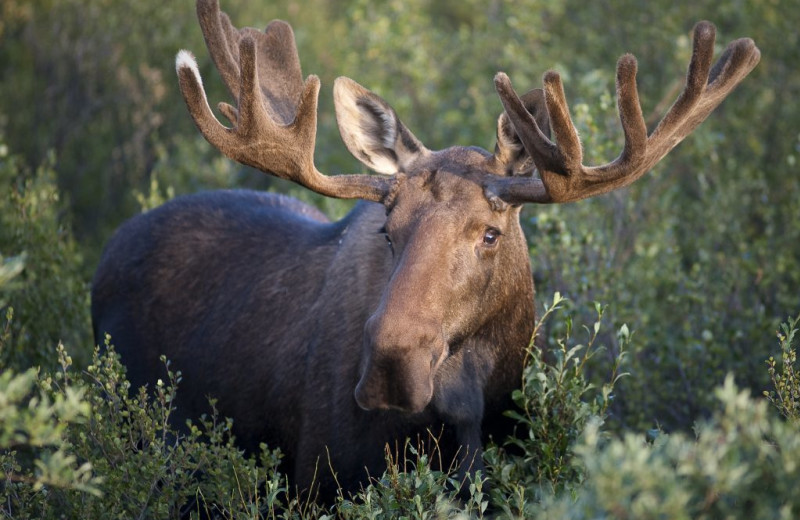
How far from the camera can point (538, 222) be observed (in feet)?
20.4

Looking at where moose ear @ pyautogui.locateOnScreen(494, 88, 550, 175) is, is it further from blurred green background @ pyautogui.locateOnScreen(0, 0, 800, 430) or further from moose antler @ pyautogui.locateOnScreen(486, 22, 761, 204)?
blurred green background @ pyautogui.locateOnScreen(0, 0, 800, 430)

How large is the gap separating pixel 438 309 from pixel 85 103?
304 inches

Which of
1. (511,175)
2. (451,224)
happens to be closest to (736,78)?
(511,175)

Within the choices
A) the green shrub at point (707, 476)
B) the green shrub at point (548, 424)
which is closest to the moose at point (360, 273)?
the green shrub at point (548, 424)

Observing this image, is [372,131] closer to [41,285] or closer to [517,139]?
[517,139]

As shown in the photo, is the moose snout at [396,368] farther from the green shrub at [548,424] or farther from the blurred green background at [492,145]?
the blurred green background at [492,145]

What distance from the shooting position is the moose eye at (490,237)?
168 inches

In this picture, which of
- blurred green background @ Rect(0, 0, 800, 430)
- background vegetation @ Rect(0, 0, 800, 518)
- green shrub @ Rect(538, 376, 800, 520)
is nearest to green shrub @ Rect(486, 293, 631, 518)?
background vegetation @ Rect(0, 0, 800, 518)

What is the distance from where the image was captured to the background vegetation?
348 cm

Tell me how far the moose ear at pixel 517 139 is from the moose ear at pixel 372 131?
0.45 meters

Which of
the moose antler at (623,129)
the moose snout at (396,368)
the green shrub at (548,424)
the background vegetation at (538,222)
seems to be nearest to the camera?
the background vegetation at (538,222)

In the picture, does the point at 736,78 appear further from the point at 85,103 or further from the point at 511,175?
the point at 85,103

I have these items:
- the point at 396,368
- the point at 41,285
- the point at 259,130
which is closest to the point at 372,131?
the point at 259,130

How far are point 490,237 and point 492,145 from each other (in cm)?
504
